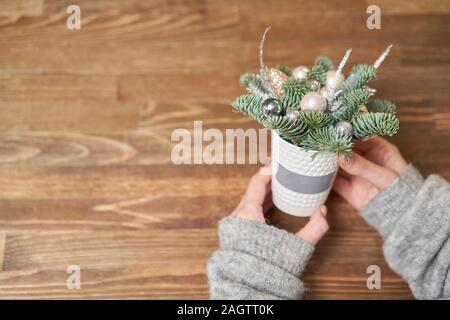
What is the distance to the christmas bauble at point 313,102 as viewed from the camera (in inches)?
25.0

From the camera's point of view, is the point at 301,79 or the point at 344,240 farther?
the point at 344,240

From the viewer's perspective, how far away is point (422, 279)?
0.78 metres

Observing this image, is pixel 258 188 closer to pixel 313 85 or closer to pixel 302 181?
pixel 302 181

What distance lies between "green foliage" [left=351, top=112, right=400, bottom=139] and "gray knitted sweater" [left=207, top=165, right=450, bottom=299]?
0.22 metres

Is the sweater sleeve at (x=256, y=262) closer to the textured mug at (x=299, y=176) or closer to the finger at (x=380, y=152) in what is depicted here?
the textured mug at (x=299, y=176)

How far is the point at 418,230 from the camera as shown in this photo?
0.78 m

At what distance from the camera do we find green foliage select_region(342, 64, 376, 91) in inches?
26.2

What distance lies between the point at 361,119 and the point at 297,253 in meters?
0.27

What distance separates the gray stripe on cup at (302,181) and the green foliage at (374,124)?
0.13m

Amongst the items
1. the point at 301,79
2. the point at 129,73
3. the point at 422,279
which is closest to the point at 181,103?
the point at 129,73

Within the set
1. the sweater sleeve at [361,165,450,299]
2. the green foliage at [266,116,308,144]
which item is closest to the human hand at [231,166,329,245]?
the sweater sleeve at [361,165,450,299]

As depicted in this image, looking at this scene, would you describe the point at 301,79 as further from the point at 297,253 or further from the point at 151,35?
the point at 151,35

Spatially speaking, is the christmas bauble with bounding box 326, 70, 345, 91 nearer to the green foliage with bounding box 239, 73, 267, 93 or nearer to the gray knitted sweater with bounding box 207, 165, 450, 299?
the green foliage with bounding box 239, 73, 267, 93

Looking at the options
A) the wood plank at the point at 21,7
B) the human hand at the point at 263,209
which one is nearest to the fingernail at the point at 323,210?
the human hand at the point at 263,209
